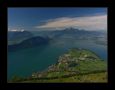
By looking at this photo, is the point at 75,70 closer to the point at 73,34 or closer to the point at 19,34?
the point at 73,34

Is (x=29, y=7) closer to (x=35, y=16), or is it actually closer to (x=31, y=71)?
(x=35, y=16)

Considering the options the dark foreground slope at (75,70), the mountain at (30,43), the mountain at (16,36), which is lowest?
the dark foreground slope at (75,70)

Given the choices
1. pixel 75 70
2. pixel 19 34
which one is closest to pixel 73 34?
pixel 75 70

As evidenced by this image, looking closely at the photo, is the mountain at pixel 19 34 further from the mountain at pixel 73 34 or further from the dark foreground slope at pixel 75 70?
the dark foreground slope at pixel 75 70

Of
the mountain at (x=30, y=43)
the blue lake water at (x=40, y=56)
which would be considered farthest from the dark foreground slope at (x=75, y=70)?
the mountain at (x=30, y=43)

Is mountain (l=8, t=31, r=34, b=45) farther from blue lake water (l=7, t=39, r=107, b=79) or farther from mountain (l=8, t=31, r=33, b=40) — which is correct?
blue lake water (l=7, t=39, r=107, b=79)

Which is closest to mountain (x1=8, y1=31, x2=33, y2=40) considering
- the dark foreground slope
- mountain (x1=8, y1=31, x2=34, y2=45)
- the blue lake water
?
mountain (x1=8, y1=31, x2=34, y2=45)
